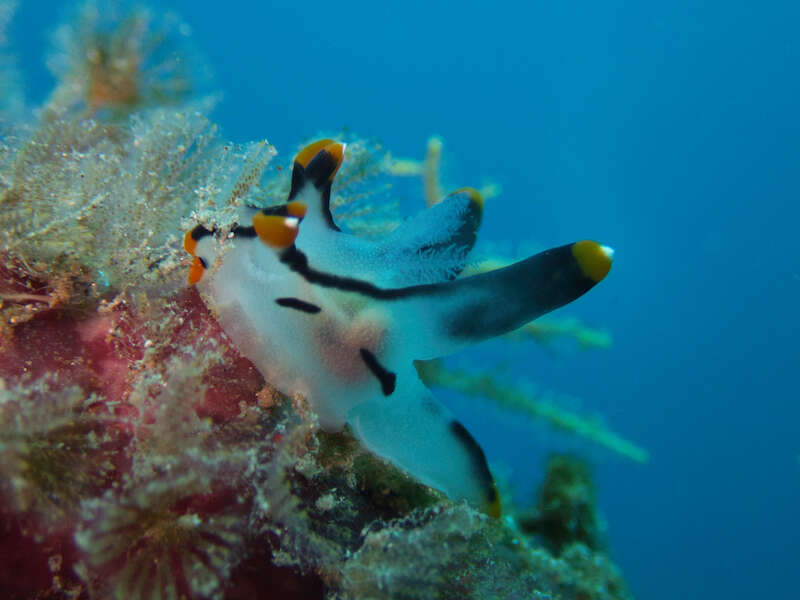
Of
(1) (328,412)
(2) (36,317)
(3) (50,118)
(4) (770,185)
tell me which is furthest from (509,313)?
(4) (770,185)

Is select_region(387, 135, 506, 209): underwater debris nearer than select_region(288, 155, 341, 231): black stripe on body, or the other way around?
select_region(288, 155, 341, 231): black stripe on body

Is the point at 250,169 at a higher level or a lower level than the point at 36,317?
higher

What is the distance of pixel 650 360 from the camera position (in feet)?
156

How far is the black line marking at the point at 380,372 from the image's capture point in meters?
1.97

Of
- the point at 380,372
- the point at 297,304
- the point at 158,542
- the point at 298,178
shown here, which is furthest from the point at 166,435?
the point at 298,178

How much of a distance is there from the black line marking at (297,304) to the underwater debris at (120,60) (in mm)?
2393

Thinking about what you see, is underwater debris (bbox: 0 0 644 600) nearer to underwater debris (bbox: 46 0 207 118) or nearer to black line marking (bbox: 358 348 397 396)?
black line marking (bbox: 358 348 397 396)

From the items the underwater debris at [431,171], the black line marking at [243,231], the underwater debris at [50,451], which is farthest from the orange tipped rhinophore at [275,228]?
the underwater debris at [431,171]

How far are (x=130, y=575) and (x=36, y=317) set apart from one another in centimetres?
104

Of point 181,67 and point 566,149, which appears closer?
point 181,67

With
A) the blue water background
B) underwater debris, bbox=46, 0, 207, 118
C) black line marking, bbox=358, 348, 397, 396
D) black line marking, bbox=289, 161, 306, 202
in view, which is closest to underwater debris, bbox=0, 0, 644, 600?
black line marking, bbox=358, 348, 397, 396

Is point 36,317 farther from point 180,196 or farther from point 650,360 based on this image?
point 650,360

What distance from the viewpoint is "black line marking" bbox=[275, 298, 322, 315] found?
1.93m

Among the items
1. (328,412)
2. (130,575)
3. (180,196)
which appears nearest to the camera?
(130,575)
